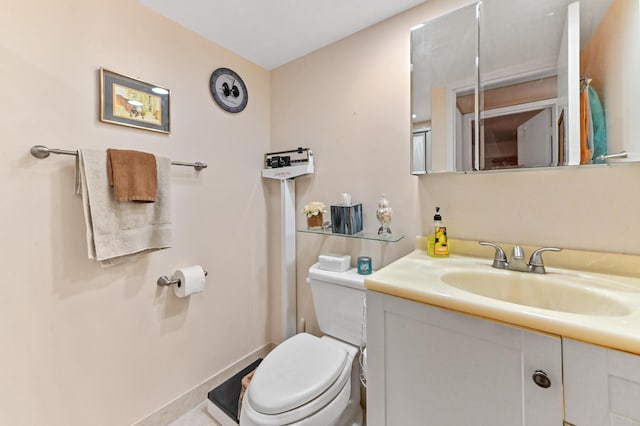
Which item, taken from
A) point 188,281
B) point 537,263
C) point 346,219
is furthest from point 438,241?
point 188,281

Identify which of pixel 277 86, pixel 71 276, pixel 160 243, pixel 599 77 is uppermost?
pixel 277 86

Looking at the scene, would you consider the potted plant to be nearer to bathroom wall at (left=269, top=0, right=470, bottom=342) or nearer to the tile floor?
bathroom wall at (left=269, top=0, right=470, bottom=342)

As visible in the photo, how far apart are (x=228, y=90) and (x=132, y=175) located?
2.68 ft

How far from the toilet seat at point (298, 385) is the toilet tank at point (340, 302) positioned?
0.10 metres

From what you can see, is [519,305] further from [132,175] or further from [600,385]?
[132,175]

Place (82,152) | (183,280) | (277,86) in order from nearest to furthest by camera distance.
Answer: (82,152), (183,280), (277,86)

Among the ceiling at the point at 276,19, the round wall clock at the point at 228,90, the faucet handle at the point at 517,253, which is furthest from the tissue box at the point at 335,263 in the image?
the ceiling at the point at 276,19

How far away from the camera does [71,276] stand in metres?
1.08

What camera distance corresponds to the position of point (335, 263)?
140cm

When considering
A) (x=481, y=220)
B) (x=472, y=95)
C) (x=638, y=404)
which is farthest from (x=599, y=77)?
(x=638, y=404)

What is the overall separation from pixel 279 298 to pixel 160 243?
3.04 feet

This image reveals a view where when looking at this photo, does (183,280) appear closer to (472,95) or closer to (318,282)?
A: (318,282)

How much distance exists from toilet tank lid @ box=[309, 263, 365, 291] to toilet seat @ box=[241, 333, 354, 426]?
307mm

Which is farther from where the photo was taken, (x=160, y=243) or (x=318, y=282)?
(x=318, y=282)
